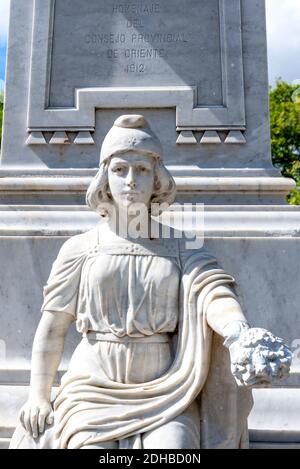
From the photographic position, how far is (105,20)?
237 inches

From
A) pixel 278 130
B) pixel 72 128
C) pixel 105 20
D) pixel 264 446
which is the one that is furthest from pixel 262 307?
pixel 278 130

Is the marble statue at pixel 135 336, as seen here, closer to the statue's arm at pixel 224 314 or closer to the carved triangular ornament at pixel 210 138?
the statue's arm at pixel 224 314

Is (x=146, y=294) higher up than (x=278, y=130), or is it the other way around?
(x=278, y=130)

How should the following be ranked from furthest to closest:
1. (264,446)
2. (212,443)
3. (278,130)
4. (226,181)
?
(278,130) < (226,181) < (264,446) < (212,443)

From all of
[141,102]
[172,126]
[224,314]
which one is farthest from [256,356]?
[141,102]

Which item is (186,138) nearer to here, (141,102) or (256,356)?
(141,102)

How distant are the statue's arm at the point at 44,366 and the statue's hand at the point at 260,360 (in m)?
1.06

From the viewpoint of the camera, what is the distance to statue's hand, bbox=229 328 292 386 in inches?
113

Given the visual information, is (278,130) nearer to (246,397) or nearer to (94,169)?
(94,169)

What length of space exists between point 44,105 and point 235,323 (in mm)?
3342

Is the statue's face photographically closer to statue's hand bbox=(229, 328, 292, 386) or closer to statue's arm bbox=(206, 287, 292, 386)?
statue's arm bbox=(206, 287, 292, 386)

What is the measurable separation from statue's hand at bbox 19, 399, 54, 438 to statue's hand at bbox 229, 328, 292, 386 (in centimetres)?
111

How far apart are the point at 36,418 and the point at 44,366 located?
0.88ft

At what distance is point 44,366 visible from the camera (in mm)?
3600
